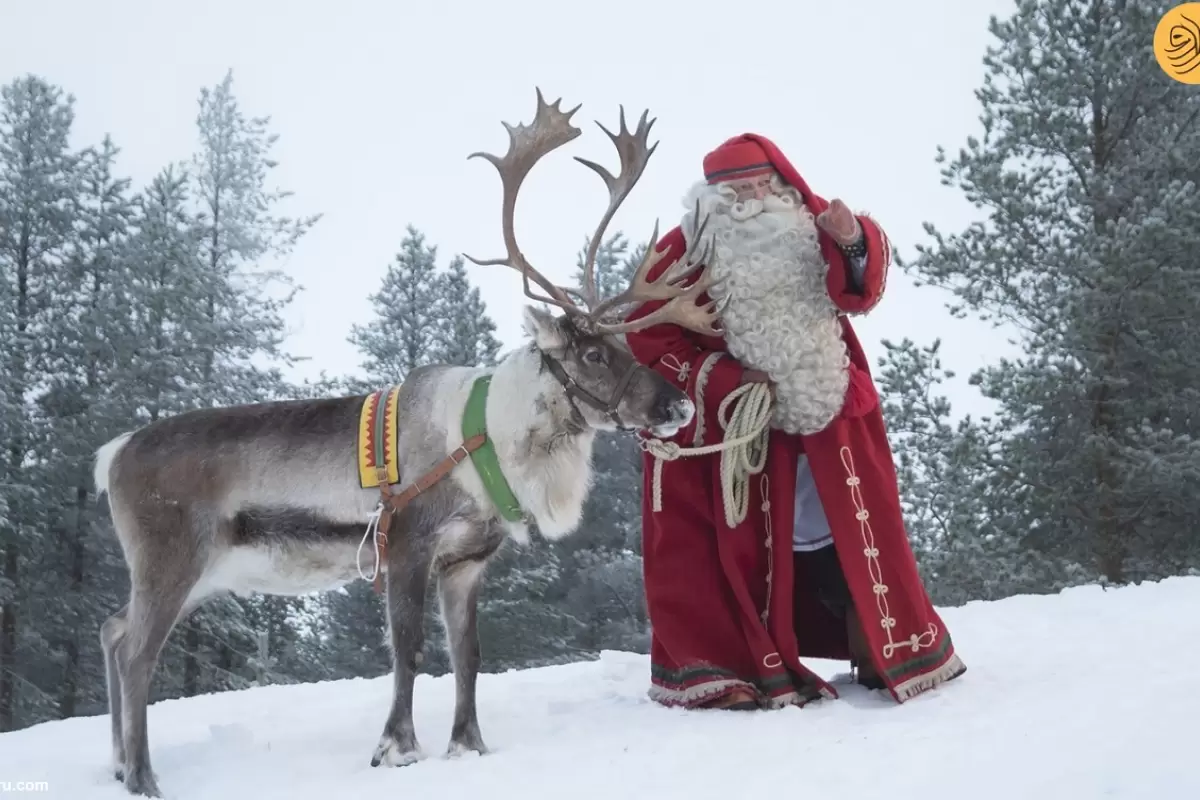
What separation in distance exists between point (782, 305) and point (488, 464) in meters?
1.30

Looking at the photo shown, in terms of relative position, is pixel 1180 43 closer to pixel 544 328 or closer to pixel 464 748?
pixel 544 328

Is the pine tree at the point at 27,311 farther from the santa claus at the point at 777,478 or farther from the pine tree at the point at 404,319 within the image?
the santa claus at the point at 777,478

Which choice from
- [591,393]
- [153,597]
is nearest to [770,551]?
[591,393]

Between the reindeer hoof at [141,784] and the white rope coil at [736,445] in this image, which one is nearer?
the reindeer hoof at [141,784]

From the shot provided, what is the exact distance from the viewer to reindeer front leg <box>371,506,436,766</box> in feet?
11.5

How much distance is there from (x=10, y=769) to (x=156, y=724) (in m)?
0.92

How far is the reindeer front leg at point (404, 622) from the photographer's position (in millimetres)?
3502

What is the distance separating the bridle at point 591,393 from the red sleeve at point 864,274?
2.82ft

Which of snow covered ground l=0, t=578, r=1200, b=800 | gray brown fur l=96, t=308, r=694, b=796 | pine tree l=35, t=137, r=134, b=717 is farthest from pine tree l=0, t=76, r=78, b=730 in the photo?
gray brown fur l=96, t=308, r=694, b=796

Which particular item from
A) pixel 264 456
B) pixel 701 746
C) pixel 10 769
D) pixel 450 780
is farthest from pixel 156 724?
pixel 701 746

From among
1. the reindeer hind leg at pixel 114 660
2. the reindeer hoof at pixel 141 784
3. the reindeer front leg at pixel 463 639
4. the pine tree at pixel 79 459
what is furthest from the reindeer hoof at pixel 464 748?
the pine tree at pixel 79 459

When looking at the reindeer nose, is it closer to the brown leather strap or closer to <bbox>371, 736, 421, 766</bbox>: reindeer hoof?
the brown leather strap

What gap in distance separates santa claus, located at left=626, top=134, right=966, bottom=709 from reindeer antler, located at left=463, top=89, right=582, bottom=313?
20.4 inches

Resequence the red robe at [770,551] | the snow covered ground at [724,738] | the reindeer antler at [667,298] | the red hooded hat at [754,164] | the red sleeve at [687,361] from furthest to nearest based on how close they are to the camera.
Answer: the red hooded hat at [754,164]
the red sleeve at [687,361]
the red robe at [770,551]
the reindeer antler at [667,298]
the snow covered ground at [724,738]
